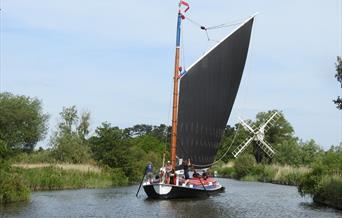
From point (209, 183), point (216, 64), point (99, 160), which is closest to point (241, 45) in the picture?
point (216, 64)

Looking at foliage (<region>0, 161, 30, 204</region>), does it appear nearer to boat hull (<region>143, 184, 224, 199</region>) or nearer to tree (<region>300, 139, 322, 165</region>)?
boat hull (<region>143, 184, 224, 199</region>)

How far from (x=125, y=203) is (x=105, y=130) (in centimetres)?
2229

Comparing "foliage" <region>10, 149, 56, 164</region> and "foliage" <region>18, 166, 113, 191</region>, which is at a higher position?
"foliage" <region>10, 149, 56, 164</region>

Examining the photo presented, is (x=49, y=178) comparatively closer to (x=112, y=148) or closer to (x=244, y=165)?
(x=112, y=148)

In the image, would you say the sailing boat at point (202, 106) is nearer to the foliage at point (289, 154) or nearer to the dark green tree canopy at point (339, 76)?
the dark green tree canopy at point (339, 76)

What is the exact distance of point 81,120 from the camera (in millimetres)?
56844

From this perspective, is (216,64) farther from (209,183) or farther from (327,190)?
(327,190)

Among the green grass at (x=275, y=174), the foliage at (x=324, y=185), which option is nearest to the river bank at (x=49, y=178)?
the foliage at (x=324, y=185)

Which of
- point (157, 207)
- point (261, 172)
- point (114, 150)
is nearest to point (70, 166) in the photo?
point (114, 150)

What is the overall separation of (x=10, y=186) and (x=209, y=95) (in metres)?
13.8

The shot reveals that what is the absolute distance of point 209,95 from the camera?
3506 centimetres

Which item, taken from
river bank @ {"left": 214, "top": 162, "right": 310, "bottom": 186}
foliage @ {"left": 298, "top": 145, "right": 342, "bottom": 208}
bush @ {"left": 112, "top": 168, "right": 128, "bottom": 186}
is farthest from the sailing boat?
river bank @ {"left": 214, "top": 162, "right": 310, "bottom": 186}

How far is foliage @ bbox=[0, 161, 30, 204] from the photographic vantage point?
1043 inches

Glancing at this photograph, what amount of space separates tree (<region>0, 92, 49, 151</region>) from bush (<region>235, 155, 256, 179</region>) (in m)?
24.3
